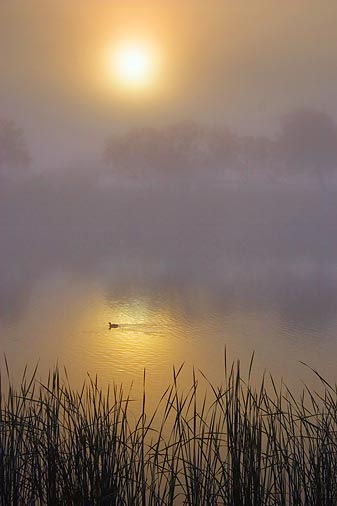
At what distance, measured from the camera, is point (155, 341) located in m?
12.8

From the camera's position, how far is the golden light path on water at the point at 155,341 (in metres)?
9.42

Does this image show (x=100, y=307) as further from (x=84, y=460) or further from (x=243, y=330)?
(x=84, y=460)

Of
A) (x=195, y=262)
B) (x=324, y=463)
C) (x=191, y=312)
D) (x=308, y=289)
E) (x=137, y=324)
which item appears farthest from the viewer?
(x=195, y=262)

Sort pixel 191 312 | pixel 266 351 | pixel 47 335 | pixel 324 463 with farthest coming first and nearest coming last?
pixel 191 312, pixel 47 335, pixel 266 351, pixel 324 463

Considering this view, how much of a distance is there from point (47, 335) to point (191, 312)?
18.5 ft

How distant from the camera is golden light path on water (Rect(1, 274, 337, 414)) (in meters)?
9.42

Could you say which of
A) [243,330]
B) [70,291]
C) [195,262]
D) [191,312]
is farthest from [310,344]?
[195,262]

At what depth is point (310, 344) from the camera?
11.7 metres

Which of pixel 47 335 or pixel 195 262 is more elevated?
pixel 195 262

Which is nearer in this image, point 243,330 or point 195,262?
point 243,330

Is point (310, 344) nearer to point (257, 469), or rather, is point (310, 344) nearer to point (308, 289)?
point (257, 469)

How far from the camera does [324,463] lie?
2.32 metres

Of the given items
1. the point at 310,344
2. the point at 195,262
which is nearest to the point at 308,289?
the point at 310,344

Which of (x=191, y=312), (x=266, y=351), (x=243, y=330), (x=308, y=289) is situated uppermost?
(x=308, y=289)
